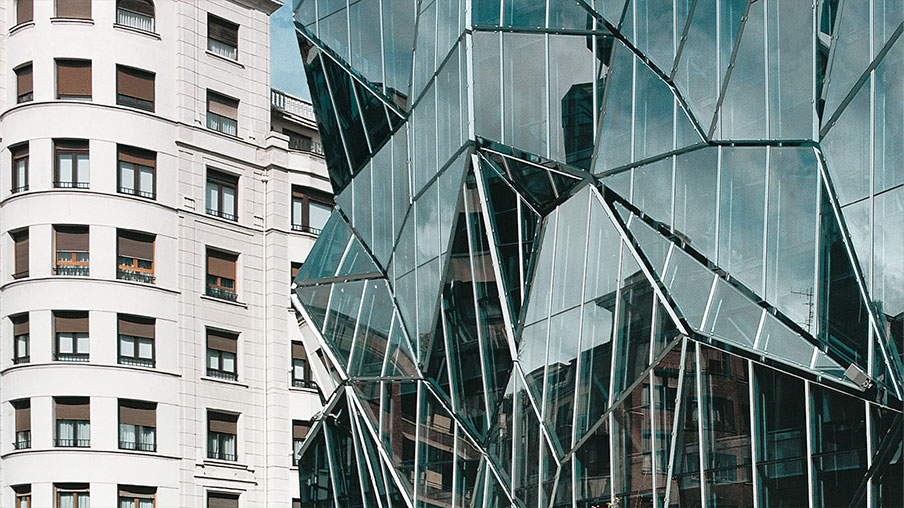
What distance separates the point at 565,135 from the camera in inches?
838

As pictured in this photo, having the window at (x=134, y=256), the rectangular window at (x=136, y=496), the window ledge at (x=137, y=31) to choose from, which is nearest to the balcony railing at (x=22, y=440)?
the rectangular window at (x=136, y=496)

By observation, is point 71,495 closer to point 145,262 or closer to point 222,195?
point 145,262

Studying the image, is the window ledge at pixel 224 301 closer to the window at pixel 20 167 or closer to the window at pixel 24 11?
the window at pixel 20 167

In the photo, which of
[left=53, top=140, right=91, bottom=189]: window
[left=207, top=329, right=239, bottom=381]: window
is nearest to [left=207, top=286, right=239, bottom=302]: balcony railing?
[left=207, top=329, right=239, bottom=381]: window

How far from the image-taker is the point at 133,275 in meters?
36.1

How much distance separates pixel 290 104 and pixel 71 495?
645 inches

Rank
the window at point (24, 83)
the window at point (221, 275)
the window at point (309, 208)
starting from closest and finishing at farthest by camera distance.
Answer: the window at point (24, 83) < the window at point (221, 275) < the window at point (309, 208)

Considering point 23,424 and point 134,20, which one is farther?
point 134,20

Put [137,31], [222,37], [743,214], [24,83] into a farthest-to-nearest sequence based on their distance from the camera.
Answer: [222,37] < [137,31] < [24,83] < [743,214]

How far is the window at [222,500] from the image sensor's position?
36.6m

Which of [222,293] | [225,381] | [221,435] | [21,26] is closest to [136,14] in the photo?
[21,26]

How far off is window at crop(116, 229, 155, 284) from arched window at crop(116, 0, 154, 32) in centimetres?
687

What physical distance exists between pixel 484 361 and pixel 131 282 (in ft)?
53.2

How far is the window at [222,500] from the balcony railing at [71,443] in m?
4.36
